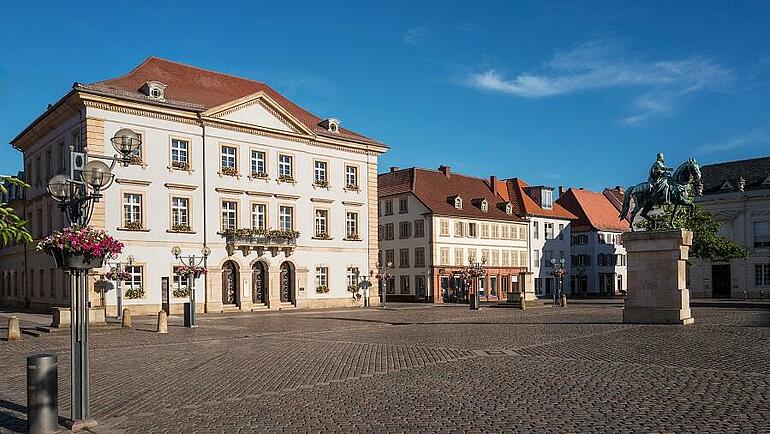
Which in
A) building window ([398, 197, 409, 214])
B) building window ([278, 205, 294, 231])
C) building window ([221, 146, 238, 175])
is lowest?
building window ([278, 205, 294, 231])

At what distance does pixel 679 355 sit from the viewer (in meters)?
17.6

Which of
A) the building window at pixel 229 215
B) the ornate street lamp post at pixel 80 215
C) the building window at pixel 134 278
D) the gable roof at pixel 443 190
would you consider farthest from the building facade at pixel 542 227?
the ornate street lamp post at pixel 80 215

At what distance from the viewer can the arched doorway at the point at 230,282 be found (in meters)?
45.3

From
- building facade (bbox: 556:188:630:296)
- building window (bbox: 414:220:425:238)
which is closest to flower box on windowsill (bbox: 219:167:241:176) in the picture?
building window (bbox: 414:220:425:238)

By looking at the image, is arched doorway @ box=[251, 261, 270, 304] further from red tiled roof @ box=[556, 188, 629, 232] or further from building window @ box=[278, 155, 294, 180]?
red tiled roof @ box=[556, 188, 629, 232]

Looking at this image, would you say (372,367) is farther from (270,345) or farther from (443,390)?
(270,345)

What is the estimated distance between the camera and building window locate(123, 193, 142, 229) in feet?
134

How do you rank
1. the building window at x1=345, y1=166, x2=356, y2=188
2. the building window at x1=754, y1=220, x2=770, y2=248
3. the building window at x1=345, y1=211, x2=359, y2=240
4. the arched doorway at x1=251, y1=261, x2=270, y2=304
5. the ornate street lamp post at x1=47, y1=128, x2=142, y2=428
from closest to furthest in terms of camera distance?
1. the ornate street lamp post at x1=47, y1=128, x2=142, y2=428
2. the arched doorway at x1=251, y1=261, x2=270, y2=304
3. the building window at x1=345, y1=211, x2=359, y2=240
4. the building window at x1=345, y1=166, x2=356, y2=188
5. the building window at x1=754, y1=220, x2=770, y2=248

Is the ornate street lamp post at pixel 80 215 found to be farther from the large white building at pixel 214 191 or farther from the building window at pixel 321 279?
the building window at pixel 321 279

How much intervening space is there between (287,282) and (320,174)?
741 cm

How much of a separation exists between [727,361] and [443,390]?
7233 millimetres

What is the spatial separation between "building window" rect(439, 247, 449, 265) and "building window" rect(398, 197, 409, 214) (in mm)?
4738

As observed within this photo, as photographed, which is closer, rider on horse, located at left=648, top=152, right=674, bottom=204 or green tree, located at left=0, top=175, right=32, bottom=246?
green tree, located at left=0, top=175, right=32, bottom=246

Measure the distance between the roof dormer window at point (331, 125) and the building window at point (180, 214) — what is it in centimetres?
1221
